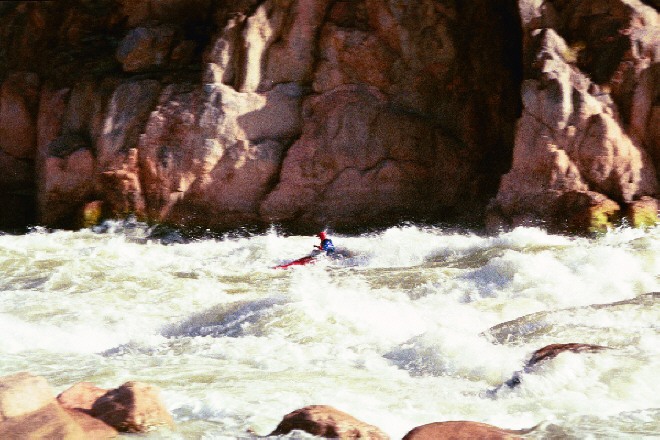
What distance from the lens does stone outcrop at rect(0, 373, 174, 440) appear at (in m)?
5.29

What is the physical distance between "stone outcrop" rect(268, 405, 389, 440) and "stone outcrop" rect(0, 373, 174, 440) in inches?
31.8

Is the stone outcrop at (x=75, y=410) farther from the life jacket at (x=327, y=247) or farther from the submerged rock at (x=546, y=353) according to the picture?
the life jacket at (x=327, y=247)

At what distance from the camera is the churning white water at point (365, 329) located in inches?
258

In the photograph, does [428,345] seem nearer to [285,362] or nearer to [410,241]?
[285,362]

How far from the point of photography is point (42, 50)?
1992 centimetres

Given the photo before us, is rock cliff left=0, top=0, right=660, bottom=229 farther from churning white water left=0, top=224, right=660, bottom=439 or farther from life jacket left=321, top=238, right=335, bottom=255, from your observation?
life jacket left=321, top=238, right=335, bottom=255

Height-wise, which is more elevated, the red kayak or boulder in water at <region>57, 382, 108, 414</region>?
boulder in water at <region>57, 382, 108, 414</region>

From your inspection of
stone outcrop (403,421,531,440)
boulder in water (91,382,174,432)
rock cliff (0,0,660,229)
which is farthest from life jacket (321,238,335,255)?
stone outcrop (403,421,531,440)

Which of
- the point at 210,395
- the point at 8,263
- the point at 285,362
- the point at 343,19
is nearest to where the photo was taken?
the point at 210,395

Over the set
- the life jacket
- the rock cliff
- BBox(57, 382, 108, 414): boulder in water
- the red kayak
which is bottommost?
the red kayak

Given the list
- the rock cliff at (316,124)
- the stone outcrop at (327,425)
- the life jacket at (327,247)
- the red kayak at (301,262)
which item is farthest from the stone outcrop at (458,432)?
the rock cliff at (316,124)

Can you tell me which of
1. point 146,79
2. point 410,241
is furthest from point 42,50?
point 410,241

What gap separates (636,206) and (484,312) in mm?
5517

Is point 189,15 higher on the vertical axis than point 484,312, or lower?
higher
